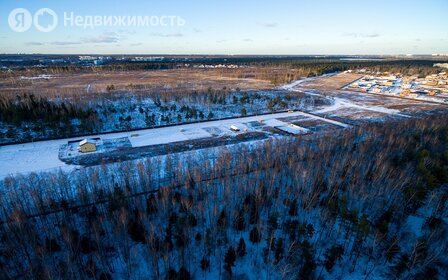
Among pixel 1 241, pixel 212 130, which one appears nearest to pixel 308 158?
pixel 212 130

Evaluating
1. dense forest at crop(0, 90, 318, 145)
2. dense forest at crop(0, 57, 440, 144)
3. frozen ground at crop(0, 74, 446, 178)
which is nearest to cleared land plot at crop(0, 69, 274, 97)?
dense forest at crop(0, 57, 440, 144)

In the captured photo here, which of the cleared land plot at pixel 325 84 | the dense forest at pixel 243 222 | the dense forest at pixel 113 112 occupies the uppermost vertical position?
the cleared land plot at pixel 325 84

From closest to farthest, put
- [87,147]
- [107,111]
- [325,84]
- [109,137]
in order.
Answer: [87,147]
[109,137]
[107,111]
[325,84]

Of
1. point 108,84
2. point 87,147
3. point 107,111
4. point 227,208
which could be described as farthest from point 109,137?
point 108,84

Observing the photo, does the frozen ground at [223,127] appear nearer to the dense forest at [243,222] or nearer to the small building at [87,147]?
the small building at [87,147]

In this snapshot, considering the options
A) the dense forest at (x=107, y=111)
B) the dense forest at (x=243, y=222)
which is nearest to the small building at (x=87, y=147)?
the dense forest at (x=243, y=222)

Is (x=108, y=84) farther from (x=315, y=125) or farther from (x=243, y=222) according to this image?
(x=243, y=222)

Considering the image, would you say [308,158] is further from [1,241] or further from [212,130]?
[1,241]

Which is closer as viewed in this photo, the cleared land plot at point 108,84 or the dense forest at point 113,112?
the dense forest at point 113,112
